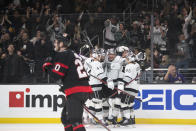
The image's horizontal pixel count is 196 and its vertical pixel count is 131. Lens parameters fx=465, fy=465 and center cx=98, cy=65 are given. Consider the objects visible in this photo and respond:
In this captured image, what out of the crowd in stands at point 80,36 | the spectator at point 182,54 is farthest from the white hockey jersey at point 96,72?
the spectator at point 182,54

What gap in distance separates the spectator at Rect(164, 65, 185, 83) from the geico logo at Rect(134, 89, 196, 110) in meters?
0.26

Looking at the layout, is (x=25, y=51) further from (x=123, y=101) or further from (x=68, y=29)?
(x=123, y=101)

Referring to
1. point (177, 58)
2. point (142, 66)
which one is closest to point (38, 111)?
point (142, 66)

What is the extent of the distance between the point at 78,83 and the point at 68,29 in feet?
14.9

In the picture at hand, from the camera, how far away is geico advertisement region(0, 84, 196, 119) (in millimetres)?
9969

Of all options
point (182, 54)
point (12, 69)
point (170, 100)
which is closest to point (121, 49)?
point (170, 100)

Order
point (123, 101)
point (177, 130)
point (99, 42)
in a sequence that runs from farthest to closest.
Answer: point (99, 42) < point (123, 101) < point (177, 130)

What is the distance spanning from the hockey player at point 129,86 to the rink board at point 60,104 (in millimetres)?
450

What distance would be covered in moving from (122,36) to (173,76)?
1.45 m

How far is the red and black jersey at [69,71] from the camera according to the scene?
20.4ft

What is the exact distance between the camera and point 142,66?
34.0 feet

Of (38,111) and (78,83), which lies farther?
(38,111)

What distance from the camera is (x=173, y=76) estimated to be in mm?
10148

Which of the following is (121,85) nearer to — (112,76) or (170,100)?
(112,76)
